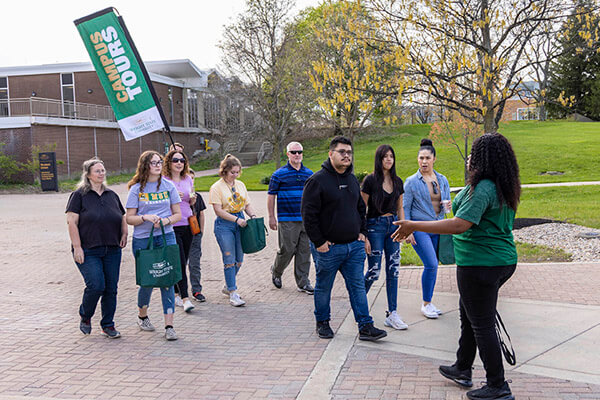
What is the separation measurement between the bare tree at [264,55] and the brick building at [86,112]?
2.27 m

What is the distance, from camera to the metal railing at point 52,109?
3184cm

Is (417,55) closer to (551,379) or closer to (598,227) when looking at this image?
(598,227)

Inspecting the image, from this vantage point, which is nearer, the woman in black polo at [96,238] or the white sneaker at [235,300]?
the woman in black polo at [96,238]

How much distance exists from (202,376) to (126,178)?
3326cm

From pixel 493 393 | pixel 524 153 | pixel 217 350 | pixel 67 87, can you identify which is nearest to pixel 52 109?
pixel 67 87

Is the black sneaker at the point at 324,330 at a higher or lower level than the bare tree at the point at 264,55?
lower

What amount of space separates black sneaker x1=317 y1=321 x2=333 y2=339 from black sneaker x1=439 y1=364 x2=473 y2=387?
4.66ft

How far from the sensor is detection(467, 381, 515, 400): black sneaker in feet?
12.6

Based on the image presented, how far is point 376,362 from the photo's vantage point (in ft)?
15.6

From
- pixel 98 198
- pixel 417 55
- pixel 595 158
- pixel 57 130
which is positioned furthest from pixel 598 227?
pixel 57 130

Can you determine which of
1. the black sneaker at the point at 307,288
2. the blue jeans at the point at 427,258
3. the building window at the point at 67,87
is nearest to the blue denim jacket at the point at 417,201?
the blue jeans at the point at 427,258

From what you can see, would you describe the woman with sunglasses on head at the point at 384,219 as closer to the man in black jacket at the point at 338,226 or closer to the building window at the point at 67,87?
the man in black jacket at the point at 338,226

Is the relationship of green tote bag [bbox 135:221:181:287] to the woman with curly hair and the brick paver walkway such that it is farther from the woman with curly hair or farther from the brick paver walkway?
the woman with curly hair

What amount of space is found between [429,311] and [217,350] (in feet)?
7.54
